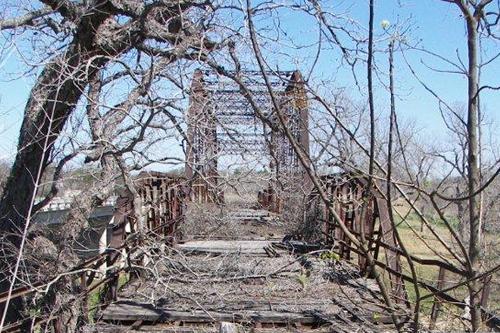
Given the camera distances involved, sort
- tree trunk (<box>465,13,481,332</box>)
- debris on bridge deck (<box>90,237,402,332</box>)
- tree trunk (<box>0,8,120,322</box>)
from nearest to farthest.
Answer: tree trunk (<box>465,13,481,332</box>), debris on bridge deck (<box>90,237,402,332</box>), tree trunk (<box>0,8,120,322</box>)

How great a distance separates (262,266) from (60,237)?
10.1 feet

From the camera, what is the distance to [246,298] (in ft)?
23.8

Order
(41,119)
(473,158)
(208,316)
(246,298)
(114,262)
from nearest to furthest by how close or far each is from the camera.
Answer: (473,158), (208,316), (114,262), (246,298), (41,119)

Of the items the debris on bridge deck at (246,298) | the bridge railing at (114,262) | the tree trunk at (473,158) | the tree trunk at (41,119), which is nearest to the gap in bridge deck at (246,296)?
the debris on bridge deck at (246,298)

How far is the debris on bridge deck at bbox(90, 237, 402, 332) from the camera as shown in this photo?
6.34 m

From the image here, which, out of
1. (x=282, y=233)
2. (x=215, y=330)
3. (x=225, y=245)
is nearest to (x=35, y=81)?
(x=215, y=330)

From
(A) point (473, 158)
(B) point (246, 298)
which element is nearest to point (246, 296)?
(B) point (246, 298)

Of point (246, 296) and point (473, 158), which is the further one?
point (246, 296)

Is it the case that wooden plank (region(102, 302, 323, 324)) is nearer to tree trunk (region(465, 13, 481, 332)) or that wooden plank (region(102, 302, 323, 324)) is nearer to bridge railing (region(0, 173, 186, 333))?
bridge railing (region(0, 173, 186, 333))

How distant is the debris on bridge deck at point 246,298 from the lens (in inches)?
250

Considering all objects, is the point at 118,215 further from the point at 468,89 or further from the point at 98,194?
the point at 468,89

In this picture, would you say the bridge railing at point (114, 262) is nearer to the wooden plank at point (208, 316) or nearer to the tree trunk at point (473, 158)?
the wooden plank at point (208, 316)

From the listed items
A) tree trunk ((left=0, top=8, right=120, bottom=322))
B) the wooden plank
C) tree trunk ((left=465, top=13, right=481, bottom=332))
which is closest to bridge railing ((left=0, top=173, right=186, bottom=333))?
the wooden plank

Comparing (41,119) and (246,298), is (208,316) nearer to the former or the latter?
(246,298)
